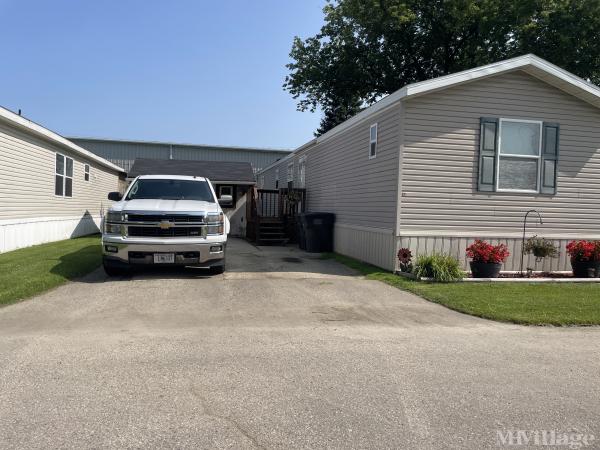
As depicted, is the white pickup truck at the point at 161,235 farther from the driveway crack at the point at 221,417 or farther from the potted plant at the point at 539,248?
the potted plant at the point at 539,248

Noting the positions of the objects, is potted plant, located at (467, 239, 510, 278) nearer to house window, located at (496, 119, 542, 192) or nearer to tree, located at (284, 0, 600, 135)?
house window, located at (496, 119, 542, 192)

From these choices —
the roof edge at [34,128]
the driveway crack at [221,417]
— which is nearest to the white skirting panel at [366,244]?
the driveway crack at [221,417]

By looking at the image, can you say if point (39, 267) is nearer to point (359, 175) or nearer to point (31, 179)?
point (31, 179)

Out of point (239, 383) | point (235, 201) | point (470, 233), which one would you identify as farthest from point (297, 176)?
point (239, 383)

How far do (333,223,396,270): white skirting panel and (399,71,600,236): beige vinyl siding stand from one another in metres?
0.63

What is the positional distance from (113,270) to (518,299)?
7234mm

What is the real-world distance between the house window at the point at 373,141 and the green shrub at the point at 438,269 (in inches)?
128

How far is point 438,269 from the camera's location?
9266 mm

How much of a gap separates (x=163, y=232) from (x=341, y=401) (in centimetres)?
589

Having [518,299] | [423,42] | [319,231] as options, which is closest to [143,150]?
[423,42]

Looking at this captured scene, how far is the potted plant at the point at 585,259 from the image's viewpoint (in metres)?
10.1

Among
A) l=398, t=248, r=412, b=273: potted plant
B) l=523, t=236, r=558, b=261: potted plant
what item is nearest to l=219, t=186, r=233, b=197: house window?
l=398, t=248, r=412, b=273: potted plant

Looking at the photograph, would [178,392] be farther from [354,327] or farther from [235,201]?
[235,201]

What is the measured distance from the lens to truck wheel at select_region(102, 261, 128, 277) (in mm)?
8773
